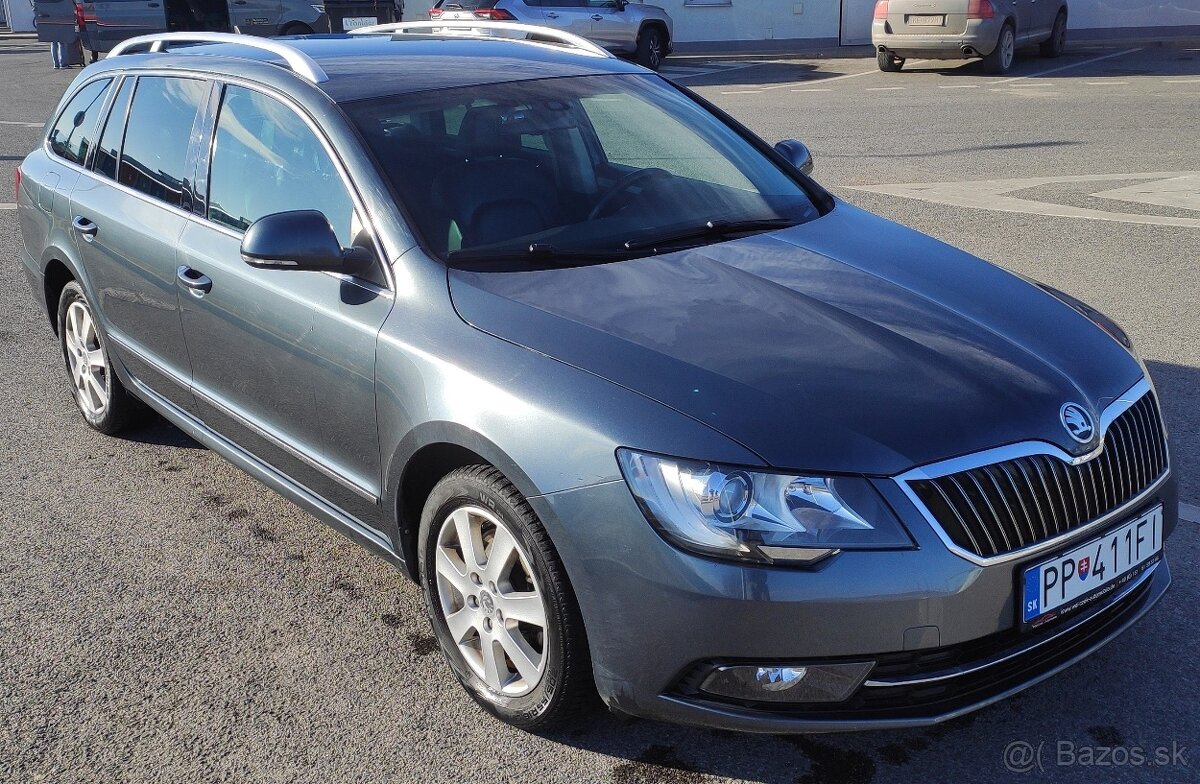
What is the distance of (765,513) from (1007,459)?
1.88ft

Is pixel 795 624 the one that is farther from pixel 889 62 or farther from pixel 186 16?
pixel 186 16

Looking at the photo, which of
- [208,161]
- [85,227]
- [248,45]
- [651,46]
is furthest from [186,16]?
[208,161]

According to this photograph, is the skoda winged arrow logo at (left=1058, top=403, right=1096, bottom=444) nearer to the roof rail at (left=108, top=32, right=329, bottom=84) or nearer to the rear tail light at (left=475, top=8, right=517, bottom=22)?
the roof rail at (left=108, top=32, right=329, bottom=84)

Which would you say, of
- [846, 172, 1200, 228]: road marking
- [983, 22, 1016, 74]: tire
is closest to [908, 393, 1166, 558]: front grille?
[846, 172, 1200, 228]: road marking

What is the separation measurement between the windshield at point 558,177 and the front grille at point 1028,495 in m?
1.29

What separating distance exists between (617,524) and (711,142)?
218cm

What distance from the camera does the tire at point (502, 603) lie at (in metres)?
2.84

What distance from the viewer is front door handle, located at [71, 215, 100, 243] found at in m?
4.73

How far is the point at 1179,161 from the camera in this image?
1036 centimetres

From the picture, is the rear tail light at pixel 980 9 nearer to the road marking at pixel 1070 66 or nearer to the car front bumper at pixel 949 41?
the car front bumper at pixel 949 41

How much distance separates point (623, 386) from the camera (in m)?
2.77

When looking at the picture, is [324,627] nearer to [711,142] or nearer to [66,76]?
[711,142]

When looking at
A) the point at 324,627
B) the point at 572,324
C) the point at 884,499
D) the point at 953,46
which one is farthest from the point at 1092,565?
the point at 953,46

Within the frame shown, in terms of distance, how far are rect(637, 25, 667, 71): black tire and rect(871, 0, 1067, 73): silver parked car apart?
449 centimetres
